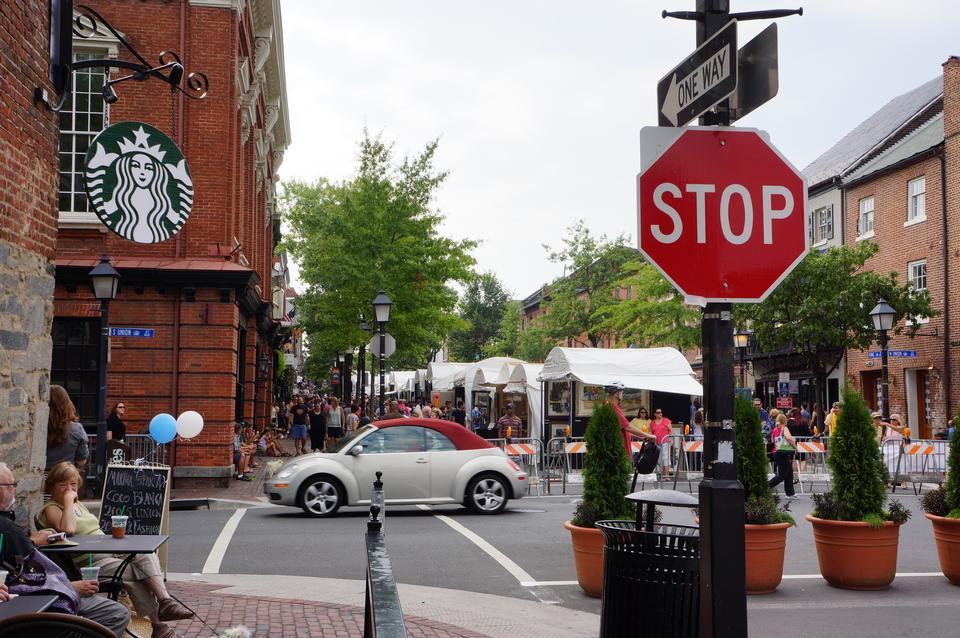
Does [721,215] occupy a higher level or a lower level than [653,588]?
higher

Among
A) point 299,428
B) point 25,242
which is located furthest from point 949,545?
point 299,428

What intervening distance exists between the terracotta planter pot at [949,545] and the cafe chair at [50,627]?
780 centimetres

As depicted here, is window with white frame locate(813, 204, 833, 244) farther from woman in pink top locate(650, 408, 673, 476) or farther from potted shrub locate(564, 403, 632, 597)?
potted shrub locate(564, 403, 632, 597)

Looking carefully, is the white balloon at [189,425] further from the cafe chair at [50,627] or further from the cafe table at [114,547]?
the cafe chair at [50,627]

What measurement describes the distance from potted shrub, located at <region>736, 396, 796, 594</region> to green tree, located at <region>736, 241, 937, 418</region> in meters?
23.7

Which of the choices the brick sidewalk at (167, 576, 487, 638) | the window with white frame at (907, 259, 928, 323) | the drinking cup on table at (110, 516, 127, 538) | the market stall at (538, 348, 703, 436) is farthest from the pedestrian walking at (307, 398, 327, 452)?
the drinking cup on table at (110, 516, 127, 538)

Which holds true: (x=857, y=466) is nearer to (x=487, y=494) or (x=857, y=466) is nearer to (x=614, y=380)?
(x=487, y=494)

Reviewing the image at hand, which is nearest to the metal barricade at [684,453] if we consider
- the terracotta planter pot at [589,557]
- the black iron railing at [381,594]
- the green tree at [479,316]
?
the terracotta planter pot at [589,557]

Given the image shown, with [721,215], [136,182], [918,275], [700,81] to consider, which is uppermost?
[918,275]

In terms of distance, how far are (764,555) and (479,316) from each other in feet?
274

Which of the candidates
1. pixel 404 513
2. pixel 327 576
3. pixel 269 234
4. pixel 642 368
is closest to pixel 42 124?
pixel 327 576

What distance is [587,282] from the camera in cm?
5362

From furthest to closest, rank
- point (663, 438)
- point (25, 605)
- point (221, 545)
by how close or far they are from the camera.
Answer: point (663, 438), point (221, 545), point (25, 605)

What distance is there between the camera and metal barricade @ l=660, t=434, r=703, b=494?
70.3 feet
